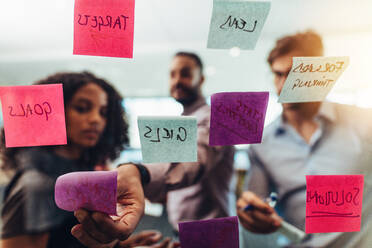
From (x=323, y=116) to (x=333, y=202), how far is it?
1.76 feet

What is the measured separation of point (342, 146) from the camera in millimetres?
781

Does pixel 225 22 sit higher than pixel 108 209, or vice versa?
pixel 225 22

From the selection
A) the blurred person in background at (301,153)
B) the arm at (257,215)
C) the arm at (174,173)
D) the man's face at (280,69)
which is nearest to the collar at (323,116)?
the blurred person in background at (301,153)

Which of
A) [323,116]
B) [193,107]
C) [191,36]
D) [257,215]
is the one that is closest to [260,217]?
[257,215]

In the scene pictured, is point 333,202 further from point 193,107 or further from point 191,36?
point 191,36

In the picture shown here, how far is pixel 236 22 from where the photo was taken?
349 mm

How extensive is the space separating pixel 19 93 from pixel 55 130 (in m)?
0.07

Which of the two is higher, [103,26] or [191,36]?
[191,36]

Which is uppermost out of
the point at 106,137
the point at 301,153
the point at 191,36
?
the point at 191,36

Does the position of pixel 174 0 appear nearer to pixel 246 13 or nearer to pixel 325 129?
pixel 246 13

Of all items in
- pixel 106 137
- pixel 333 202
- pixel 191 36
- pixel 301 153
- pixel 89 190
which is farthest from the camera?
pixel 191 36

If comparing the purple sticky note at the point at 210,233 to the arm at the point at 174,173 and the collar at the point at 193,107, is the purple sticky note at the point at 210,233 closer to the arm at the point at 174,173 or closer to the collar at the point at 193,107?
the arm at the point at 174,173

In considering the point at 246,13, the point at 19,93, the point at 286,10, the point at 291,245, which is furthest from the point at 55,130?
the point at 286,10

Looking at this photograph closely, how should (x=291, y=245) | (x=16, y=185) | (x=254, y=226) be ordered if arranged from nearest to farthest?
1. (x=16, y=185)
2. (x=254, y=226)
3. (x=291, y=245)
